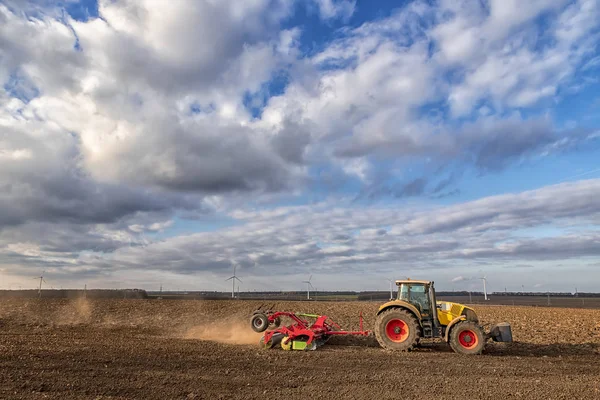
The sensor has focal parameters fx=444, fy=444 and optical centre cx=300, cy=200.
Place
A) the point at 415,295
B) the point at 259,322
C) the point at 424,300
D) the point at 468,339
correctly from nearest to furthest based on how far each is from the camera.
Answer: the point at 468,339 < the point at 424,300 < the point at 415,295 < the point at 259,322

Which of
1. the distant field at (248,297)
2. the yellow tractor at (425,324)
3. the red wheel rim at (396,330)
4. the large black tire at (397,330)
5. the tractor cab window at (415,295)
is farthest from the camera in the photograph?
the distant field at (248,297)

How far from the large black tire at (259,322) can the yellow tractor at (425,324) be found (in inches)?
190

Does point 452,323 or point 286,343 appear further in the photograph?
point 286,343

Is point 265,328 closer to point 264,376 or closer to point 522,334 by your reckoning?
point 264,376

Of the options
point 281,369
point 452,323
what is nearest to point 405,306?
point 452,323

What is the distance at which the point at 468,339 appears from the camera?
1645 cm

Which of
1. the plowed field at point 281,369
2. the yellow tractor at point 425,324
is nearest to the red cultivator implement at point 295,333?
the plowed field at point 281,369

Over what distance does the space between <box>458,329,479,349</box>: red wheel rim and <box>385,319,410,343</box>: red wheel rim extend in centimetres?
198

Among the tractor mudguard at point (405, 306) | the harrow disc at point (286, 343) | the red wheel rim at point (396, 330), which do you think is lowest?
the harrow disc at point (286, 343)

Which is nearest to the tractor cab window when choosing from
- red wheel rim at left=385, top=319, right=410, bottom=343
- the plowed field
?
red wheel rim at left=385, top=319, right=410, bottom=343

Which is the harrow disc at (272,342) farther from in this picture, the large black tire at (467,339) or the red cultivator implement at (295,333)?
the large black tire at (467,339)

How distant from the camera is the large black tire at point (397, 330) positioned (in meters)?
16.7

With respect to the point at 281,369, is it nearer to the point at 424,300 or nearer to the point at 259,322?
the point at 259,322

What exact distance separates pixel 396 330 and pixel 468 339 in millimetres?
2612
